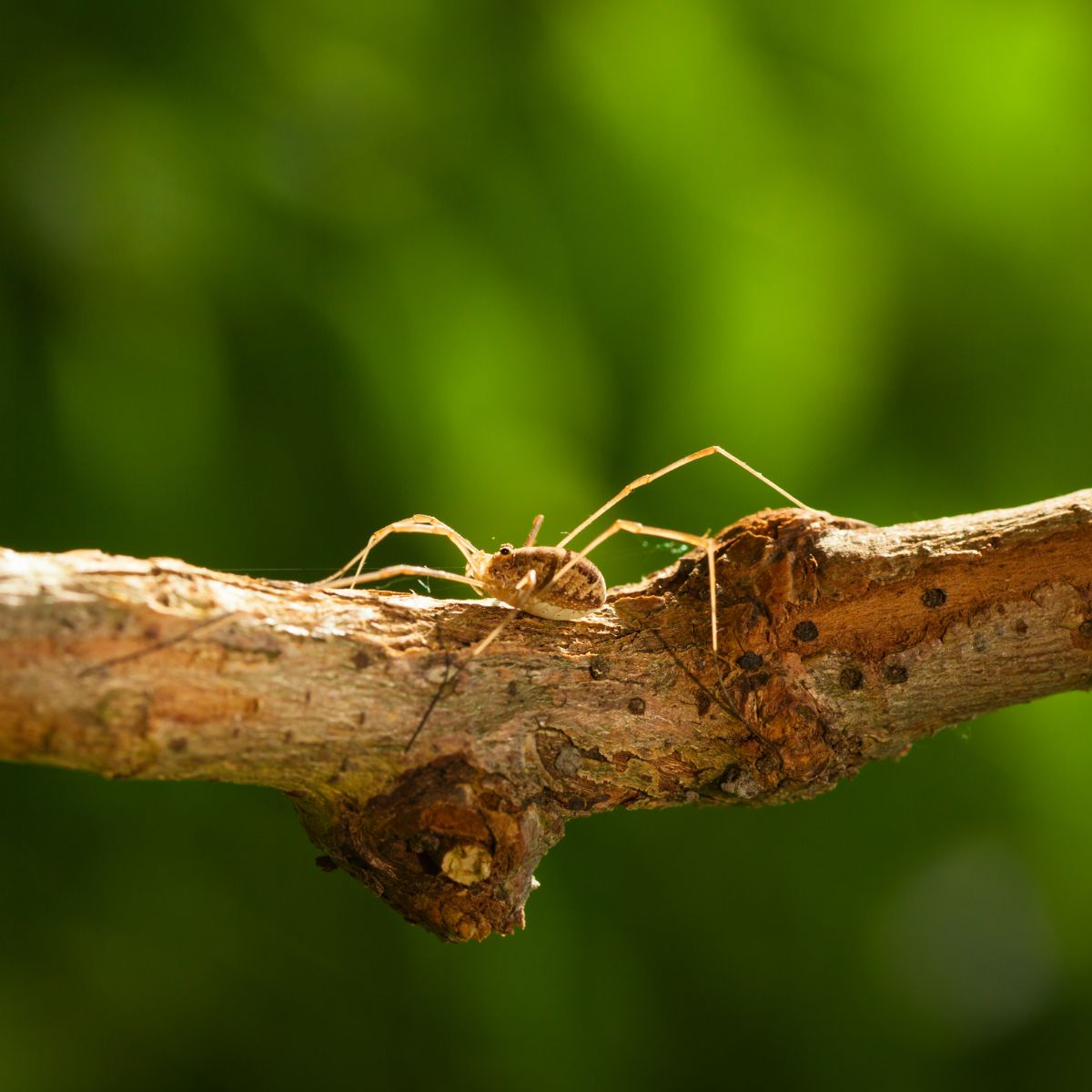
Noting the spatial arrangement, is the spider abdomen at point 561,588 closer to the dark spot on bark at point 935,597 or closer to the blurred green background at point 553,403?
the dark spot on bark at point 935,597

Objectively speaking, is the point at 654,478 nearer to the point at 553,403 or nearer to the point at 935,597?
the point at 553,403

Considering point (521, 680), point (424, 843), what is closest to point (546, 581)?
point (521, 680)

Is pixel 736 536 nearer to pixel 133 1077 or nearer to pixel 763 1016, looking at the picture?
pixel 763 1016

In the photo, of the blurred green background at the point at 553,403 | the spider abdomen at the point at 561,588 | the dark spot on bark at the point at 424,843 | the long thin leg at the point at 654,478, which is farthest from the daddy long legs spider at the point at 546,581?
the blurred green background at the point at 553,403

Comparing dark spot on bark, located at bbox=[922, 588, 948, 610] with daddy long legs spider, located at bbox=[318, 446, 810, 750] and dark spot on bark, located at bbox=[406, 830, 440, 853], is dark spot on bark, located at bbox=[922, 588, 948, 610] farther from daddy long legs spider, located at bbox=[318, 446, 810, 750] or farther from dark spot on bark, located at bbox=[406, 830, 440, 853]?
dark spot on bark, located at bbox=[406, 830, 440, 853]

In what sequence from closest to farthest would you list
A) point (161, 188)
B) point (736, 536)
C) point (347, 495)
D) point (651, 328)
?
point (736, 536)
point (161, 188)
point (347, 495)
point (651, 328)

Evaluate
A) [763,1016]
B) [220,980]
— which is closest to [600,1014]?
[763,1016]
